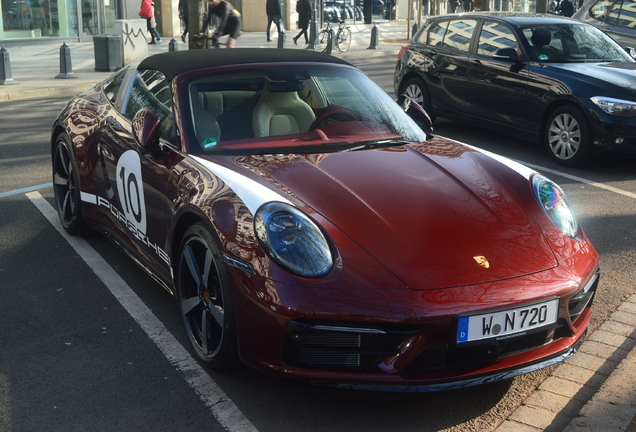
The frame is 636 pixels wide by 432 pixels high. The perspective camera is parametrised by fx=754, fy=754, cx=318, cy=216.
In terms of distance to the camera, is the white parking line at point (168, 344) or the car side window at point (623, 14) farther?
the car side window at point (623, 14)

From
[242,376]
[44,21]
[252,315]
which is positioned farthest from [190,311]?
[44,21]

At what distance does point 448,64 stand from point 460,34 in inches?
16.9

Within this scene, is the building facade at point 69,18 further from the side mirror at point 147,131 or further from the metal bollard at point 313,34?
the side mirror at point 147,131

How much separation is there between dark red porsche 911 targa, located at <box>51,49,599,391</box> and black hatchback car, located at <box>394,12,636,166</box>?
3.69 meters

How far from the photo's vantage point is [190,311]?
3.71 metres

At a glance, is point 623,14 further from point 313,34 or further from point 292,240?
point 313,34

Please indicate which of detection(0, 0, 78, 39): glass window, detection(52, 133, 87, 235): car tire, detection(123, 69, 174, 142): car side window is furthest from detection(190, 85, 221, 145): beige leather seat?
detection(0, 0, 78, 39): glass window

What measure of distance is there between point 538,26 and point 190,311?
263 inches

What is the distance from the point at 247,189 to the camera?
3447 millimetres

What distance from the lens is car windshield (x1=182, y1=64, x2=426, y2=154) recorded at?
411cm

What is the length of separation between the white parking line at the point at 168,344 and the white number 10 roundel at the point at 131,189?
1.47ft

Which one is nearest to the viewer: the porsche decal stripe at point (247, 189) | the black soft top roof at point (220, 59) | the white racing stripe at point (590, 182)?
the porsche decal stripe at point (247, 189)

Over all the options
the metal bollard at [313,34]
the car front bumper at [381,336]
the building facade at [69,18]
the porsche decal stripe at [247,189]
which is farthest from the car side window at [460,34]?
the building facade at [69,18]

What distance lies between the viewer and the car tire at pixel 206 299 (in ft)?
10.7
